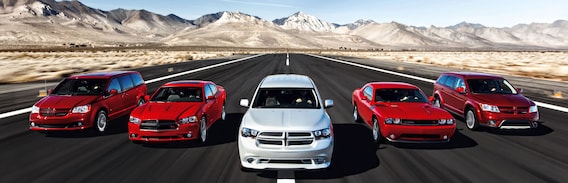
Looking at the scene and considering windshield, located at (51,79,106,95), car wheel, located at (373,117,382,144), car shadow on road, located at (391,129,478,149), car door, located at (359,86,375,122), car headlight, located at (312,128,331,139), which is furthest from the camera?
windshield, located at (51,79,106,95)

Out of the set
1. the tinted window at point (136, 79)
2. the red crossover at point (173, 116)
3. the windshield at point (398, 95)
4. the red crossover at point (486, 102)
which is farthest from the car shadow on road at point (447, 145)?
the tinted window at point (136, 79)

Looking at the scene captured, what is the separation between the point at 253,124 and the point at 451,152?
4507mm

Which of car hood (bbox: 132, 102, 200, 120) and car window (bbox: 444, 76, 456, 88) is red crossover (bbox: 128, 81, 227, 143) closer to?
car hood (bbox: 132, 102, 200, 120)

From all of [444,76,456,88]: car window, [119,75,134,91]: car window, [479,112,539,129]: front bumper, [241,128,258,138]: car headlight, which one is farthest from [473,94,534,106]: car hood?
[119,75,134,91]: car window

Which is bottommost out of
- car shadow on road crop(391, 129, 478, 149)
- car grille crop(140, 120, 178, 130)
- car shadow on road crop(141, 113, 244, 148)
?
car shadow on road crop(391, 129, 478, 149)

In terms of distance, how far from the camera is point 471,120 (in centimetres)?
1031

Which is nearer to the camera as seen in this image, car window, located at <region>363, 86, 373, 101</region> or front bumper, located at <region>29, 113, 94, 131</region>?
front bumper, located at <region>29, 113, 94, 131</region>

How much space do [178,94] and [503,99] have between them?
906 cm

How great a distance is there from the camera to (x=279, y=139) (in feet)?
21.1

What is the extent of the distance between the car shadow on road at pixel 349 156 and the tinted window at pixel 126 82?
6.68 metres

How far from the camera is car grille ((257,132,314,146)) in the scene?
6434 millimetres

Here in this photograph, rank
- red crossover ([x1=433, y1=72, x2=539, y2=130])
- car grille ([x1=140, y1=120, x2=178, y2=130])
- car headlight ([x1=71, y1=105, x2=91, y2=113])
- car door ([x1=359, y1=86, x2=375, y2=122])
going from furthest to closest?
red crossover ([x1=433, y1=72, x2=539, y2=130])
car door ([x1=359, y1=86, x2=375, y2=122])
car headlight ([x1=71, y1=105, x2=91, y2=113])
car grille ([x1=140, y1=120, x2=178, y2=130])

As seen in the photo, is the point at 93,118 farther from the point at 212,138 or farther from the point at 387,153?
the point at 387,153

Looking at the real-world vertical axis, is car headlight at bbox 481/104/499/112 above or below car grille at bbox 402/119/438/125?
above
